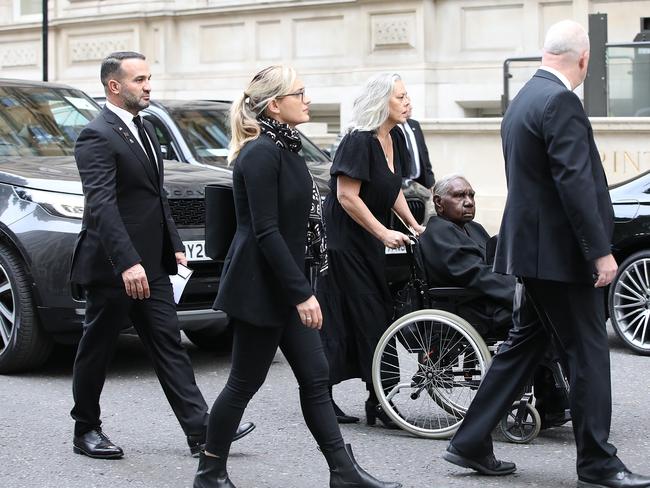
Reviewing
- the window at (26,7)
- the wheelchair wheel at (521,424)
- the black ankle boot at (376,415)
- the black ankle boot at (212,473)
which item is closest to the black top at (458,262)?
the wheelchair wheel at (521,424)

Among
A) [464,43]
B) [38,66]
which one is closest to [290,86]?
[464,43]

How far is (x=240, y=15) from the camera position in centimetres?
2309

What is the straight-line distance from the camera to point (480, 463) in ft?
18.8

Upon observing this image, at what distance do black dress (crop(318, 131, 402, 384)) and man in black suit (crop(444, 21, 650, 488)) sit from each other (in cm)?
133

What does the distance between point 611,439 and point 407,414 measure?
3.42 ft

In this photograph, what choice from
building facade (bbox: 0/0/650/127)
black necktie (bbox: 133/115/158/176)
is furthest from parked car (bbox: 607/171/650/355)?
building facade (bbox: 0/0/650/127)

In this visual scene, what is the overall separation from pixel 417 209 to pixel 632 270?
155 cm

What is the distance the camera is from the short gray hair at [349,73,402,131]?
22.4 ft

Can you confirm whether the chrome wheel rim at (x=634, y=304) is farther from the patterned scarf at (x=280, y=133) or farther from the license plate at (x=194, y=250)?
the patterned scarf at (x=280, y=133)

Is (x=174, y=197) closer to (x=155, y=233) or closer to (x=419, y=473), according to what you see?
(x=155, y=233)

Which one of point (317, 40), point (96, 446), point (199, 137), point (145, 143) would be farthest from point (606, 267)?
point (317, 40)

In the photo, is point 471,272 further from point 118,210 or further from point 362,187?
point 118,210

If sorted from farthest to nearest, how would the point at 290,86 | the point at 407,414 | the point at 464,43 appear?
the point at 464,43 < the point at 407,414 < the point at 290,86

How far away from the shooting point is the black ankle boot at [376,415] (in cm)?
684
